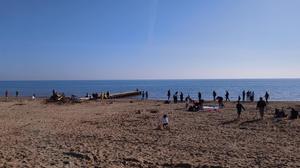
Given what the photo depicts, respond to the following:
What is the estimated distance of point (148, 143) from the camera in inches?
671

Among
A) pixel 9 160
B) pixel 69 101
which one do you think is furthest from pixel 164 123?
pixel 69 101

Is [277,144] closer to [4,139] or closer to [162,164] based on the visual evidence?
[162,164]

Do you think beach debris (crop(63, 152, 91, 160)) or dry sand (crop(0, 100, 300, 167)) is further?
beach debris (crop(63, 152, 91, 160))

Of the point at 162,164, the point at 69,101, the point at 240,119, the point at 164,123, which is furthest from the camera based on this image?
the point at 69,101

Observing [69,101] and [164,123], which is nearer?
[164,123]

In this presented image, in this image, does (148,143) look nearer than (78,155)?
No

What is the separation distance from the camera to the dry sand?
1345 centimetres

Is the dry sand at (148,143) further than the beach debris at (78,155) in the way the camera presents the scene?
No

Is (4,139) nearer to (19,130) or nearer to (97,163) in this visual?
(19,130)

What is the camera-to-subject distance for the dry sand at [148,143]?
13453 millimetres

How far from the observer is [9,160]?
13.4m

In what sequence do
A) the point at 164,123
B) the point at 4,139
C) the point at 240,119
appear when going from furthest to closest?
the point at 240,119, the point at 164,123, the point at 4,139

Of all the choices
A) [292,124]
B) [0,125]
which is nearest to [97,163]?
[0,125]

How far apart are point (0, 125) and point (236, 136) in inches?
506
